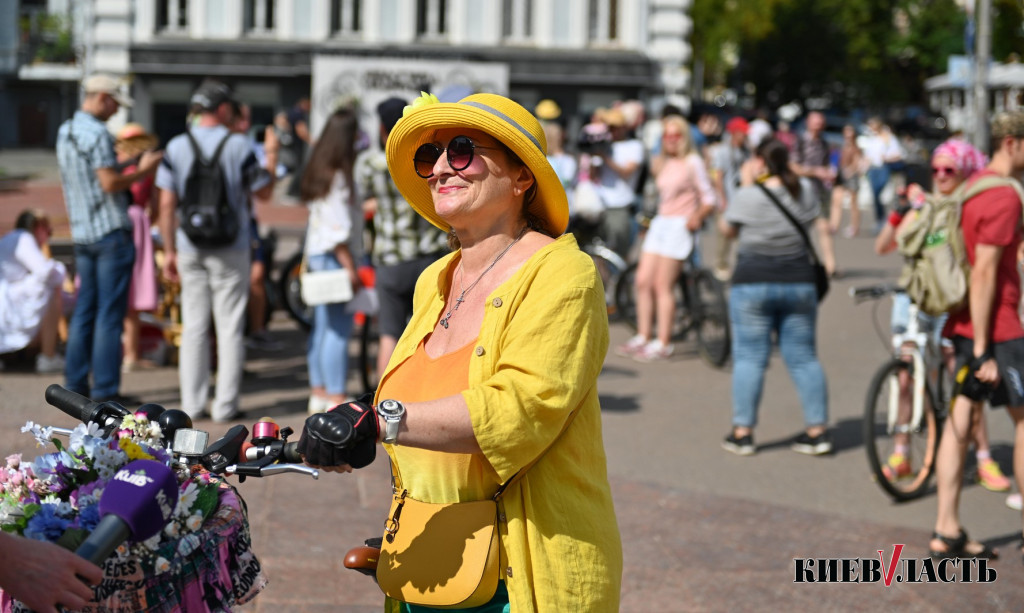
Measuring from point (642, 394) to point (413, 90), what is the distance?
12.5 m

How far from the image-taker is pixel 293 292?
1093 cm

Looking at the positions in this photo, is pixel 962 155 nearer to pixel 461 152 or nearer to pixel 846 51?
pixel 461 152

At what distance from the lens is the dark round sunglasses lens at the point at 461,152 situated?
286cm

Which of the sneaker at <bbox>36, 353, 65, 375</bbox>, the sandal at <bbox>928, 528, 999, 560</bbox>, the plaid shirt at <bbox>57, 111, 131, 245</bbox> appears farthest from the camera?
the sneaker at <bbox>36, 353, 65, 375</bbox>

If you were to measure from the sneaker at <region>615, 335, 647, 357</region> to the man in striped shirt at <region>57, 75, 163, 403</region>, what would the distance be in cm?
441

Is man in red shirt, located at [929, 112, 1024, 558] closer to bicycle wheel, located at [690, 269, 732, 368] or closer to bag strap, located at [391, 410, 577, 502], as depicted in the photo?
bag strap, located at [391, 410, 577, 502]

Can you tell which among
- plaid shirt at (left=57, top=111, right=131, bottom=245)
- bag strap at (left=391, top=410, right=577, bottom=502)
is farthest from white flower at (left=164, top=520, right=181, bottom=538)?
plaid shirt at (left=57, top=111, right=131, bottom=245)

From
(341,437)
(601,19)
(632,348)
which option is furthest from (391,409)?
(601,19)

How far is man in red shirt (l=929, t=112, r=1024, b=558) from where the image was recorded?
5438 millimetres

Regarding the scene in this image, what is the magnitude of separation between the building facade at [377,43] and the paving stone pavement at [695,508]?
21.6 m

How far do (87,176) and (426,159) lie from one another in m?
5.20

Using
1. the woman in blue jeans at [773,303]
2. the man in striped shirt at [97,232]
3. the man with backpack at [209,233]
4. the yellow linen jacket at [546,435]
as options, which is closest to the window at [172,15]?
the man in striped shirt at [97,232]

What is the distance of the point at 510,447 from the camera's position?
2.56 meters

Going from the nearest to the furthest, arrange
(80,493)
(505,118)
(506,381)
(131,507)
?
(131,507) → (80,493) → (506,381) → (505,118)
